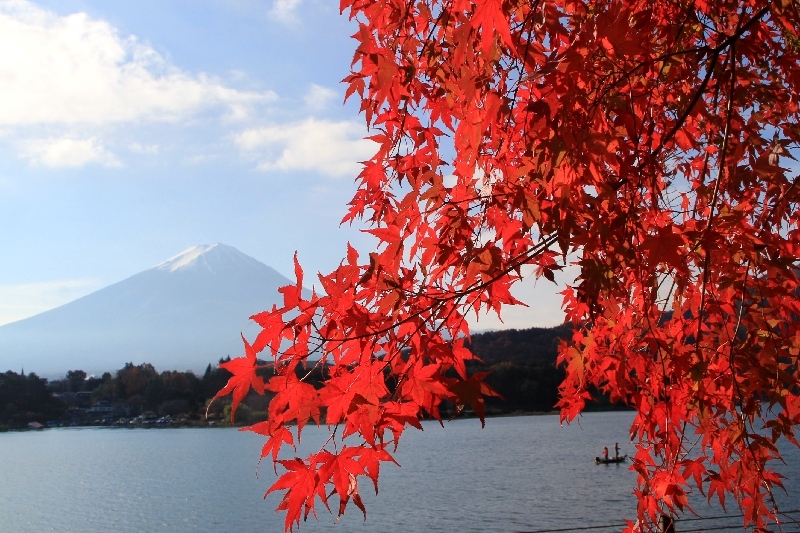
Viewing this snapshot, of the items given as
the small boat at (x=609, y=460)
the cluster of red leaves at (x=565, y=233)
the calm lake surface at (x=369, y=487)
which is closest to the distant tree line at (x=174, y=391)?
the calm lake surface at (x=369, y=487)

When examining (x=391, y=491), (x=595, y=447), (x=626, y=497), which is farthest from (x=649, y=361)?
(x=595, y=447)

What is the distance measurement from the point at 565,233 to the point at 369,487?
26.6 metres

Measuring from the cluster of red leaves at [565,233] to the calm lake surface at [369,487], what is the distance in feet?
47.4

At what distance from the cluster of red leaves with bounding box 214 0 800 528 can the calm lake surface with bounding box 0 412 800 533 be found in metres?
14.5

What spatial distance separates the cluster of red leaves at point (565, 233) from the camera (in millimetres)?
1452

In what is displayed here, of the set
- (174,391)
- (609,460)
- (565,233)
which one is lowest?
(609,460)

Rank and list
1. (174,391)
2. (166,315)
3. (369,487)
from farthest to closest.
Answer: (166,315), (174,391), (369,487)

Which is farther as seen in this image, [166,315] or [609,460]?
[166,315]

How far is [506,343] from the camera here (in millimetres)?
30125

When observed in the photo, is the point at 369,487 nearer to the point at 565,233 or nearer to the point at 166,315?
the point at 565,233

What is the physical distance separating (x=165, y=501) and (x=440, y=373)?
27.4 meters

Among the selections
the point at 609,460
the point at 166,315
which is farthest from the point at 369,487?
the point at 166,315

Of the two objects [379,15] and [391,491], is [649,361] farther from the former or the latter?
[391,491]

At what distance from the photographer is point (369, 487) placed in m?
Answer: 26.4
